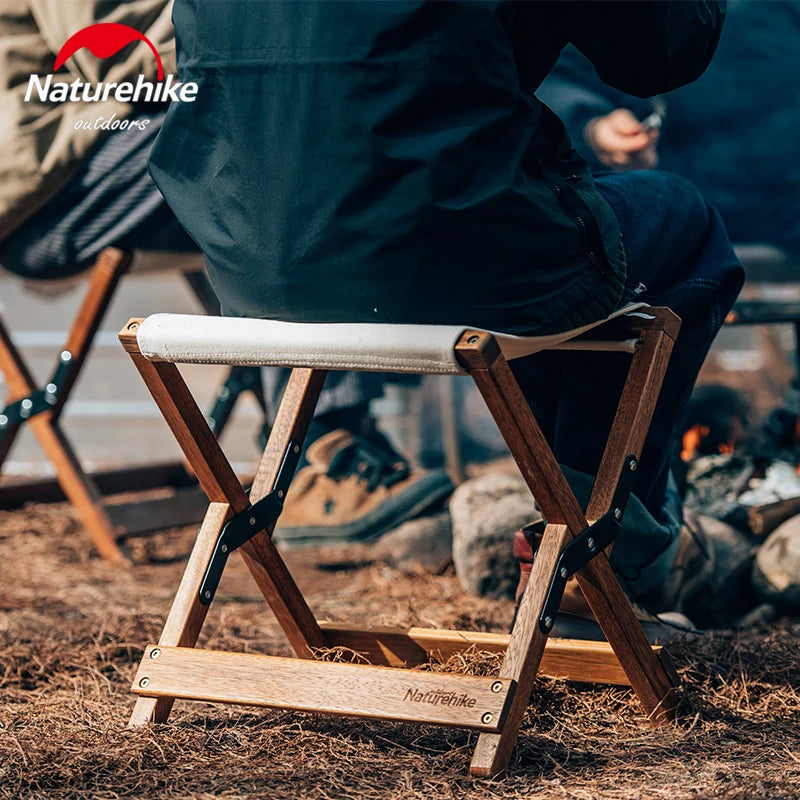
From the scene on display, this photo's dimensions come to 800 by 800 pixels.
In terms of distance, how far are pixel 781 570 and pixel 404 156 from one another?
5.02 feet

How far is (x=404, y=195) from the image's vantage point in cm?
137

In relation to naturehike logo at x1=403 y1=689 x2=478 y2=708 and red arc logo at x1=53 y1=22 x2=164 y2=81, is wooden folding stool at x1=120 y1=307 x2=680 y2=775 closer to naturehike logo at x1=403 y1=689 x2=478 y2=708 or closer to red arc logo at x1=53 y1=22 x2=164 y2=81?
naturehike logo at x1=403 y1=689 x2=478 y2=708

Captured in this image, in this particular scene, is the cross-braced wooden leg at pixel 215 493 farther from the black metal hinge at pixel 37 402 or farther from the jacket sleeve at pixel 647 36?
the black metal hinge at pixel 37 402

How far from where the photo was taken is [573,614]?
1.98 meters

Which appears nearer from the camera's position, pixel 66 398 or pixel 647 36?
pixel 647 36

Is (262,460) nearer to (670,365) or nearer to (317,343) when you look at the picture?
(317,343)

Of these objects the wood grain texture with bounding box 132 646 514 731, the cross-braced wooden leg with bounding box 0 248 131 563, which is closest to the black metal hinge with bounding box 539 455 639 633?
the wood grain texture with bounding box 132 646 514 731

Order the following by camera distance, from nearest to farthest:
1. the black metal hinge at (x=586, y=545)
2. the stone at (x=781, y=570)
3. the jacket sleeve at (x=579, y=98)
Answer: the black metal hinge at (x=586, y=545), the stone at (x=781, y=570), the jacket sleeve at (x=579, y=98)

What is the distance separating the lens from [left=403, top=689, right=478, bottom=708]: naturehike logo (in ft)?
4.72

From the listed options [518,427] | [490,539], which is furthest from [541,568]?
[490,539]

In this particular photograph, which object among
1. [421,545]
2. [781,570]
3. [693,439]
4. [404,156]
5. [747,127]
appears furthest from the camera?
[747,127]

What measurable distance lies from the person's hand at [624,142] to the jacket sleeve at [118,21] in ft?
4.23

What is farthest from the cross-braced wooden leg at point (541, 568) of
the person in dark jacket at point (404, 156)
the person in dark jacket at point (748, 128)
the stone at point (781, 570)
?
the person in dark jacket at point (748, 128)

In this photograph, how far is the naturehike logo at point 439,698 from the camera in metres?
1.44
